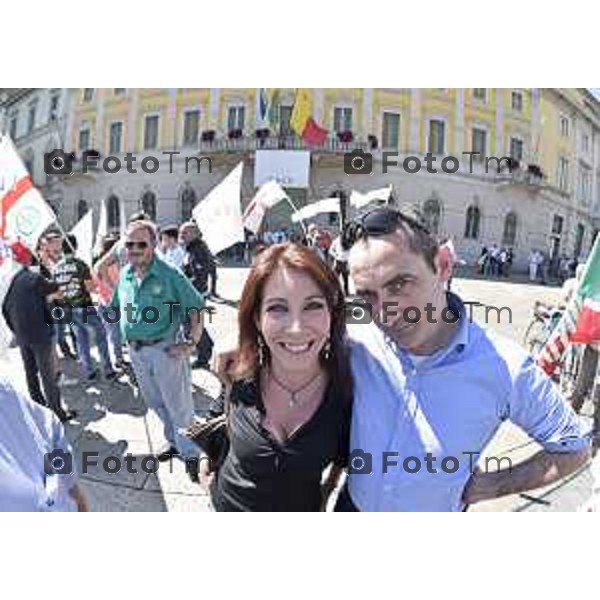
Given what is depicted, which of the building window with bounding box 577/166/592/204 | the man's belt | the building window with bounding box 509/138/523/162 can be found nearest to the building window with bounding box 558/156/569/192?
the building window with bounding box 577/166/592/204

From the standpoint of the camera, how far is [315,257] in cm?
108

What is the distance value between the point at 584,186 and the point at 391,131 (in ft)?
2.28

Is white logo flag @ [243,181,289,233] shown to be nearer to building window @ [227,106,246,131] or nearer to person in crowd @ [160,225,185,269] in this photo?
building window @ [227,106,246,131]

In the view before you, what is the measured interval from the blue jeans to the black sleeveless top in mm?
1166

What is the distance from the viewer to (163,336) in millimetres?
2119

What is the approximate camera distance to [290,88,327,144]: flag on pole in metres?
1.58

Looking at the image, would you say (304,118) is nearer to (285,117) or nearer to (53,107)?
(285,117)

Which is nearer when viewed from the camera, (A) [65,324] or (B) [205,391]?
(B) [205,391]

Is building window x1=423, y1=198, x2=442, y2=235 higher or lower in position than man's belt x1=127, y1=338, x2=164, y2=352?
higher

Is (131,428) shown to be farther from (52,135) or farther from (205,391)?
(52,135)
